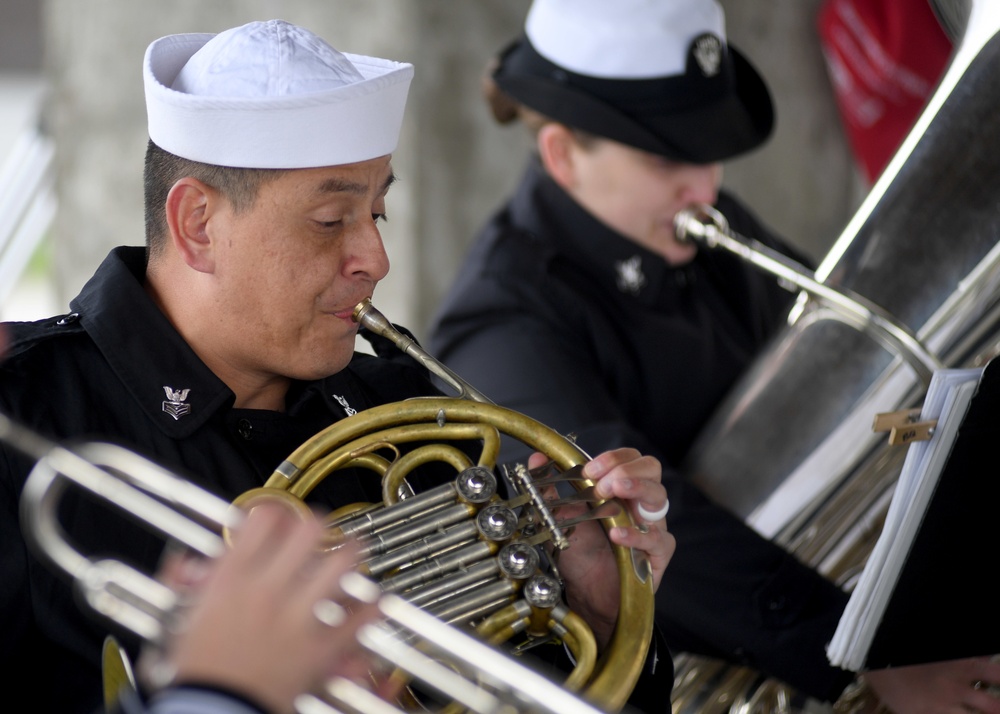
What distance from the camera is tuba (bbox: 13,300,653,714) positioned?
1098 mm

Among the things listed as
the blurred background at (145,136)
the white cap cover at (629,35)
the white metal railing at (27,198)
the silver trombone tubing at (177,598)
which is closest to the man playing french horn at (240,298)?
the silver trombone tubing at (177,598)

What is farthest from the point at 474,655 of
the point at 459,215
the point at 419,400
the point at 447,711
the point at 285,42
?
the point at 459,215

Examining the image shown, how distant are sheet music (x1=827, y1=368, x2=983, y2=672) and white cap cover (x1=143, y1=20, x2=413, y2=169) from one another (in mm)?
700

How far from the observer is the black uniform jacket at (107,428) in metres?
1.24

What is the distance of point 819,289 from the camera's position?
211 centimetres

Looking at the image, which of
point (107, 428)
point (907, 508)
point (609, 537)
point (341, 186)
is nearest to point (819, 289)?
point (907, 508)

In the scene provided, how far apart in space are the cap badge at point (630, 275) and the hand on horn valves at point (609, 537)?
100 centimetres

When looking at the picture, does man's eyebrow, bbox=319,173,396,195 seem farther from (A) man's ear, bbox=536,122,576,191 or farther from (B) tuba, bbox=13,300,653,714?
(A) man's ear, bbox=536,122,576,191

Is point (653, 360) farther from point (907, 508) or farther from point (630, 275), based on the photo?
point (907, 508)

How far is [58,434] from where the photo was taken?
4.30ft

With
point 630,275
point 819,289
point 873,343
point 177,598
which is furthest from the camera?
point 630,275

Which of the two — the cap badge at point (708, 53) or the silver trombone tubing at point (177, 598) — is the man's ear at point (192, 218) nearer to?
the silver trombone tubing at point (177, 598)

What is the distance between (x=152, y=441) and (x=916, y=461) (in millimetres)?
866

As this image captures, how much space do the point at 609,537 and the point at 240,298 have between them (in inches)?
19.6
